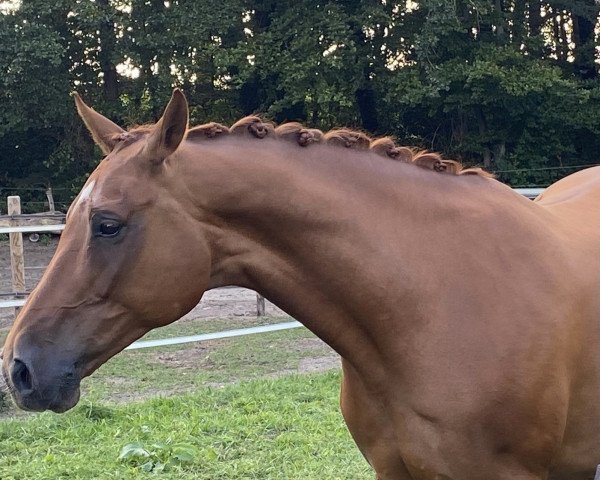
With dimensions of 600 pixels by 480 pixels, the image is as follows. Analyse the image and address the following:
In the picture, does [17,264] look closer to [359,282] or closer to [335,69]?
[359,282]

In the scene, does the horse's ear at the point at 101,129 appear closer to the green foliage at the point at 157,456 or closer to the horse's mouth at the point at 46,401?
Result: the horse's mouth at the point at 46,401

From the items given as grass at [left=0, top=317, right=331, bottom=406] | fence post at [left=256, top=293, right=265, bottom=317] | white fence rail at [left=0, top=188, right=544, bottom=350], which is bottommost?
fence post at [left=256, top=293, right=265, bottom=317]

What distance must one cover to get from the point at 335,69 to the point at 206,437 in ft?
45.4

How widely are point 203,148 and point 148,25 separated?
17.1m

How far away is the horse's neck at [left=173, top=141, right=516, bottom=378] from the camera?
1.97 metres

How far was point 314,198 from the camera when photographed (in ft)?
6.58

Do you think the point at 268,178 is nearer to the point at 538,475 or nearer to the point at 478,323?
the point at 478,323

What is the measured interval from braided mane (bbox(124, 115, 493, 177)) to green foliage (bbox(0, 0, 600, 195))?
14.5m

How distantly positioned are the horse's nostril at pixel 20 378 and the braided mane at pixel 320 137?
71 centimetres

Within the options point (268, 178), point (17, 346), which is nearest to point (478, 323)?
point (268, 178)

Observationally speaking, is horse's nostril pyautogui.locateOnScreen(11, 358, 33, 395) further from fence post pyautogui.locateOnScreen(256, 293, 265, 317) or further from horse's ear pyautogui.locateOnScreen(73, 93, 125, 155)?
fence post pyautogui.locateOnScreen(256, 293, 265, 317)

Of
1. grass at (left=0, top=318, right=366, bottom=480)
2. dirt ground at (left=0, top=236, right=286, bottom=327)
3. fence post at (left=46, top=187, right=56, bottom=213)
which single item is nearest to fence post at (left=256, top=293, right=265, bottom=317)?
dirt ground at (left=0, top=236, right=286, bottom=327)

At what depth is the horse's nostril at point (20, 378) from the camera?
1.80 metres

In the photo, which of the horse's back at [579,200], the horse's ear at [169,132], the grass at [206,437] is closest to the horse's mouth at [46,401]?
the horse's ear at [169,132]
